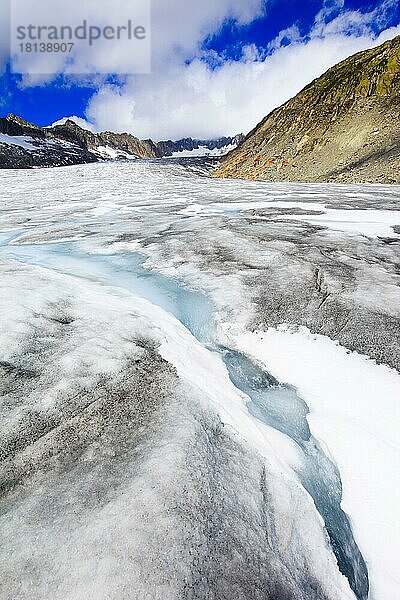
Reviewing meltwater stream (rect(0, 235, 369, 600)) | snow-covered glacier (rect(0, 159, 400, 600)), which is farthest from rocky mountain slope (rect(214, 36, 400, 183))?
snow-covered glacier (rect(0, 159, 400, 600))

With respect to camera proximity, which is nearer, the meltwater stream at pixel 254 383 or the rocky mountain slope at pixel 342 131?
the meltwater stream at pixel 254 383

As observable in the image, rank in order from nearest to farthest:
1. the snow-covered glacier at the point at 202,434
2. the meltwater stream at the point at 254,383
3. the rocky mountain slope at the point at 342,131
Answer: the snow-covered glacier at the point at 202,434 < the meltwater stream at the point at 254,383 < the rocky mountain slope at the point at 342,131

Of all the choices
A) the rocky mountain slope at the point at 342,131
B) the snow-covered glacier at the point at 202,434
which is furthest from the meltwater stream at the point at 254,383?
the rocky mountain slope at the point at 342,131

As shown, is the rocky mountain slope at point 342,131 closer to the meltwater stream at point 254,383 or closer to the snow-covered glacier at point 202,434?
the meltwater stream at point 254,383

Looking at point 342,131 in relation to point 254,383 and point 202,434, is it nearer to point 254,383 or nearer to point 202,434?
point 254,383

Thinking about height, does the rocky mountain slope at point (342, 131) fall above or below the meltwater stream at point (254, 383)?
above

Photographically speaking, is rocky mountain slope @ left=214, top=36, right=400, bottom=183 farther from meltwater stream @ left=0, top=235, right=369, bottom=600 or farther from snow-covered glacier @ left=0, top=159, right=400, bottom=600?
snow-covered glacier @ left=0, top=159, right=400, bottom=600
